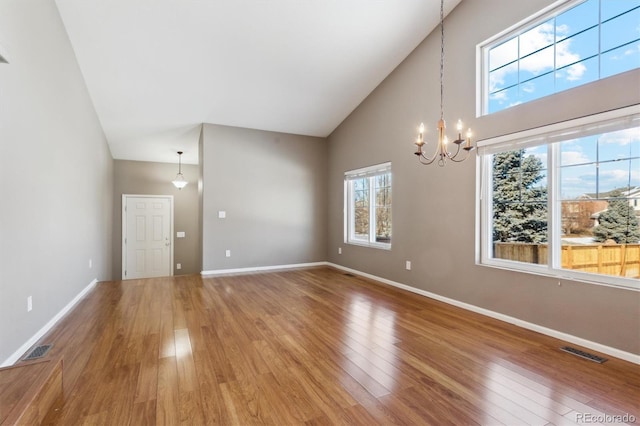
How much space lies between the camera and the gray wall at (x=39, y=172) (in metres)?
2.22

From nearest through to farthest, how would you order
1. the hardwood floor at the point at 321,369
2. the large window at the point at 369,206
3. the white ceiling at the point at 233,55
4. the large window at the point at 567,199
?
the hardwood floor at the point at 321,369 → the large window at the point at 567,199 → the white ceiling at the point at 233,55 → the large window at the point at 369,206

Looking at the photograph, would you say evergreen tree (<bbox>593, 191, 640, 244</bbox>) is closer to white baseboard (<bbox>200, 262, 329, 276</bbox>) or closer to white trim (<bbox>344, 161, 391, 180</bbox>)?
white trim (<bbox>344, 161, 391, 180</bbox>)

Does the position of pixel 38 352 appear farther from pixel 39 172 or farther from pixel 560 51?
pixel 560 51

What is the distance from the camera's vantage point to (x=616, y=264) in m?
2.57

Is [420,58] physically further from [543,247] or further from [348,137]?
[543,247]

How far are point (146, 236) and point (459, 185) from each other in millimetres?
6930

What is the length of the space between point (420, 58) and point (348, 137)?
6.81 ft

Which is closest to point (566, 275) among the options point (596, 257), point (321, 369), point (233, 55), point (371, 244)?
point (596, 257)

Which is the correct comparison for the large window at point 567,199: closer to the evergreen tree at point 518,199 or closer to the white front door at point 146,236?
the evergreen tree at point 518,199

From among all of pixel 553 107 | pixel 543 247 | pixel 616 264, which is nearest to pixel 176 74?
pixel 553 107

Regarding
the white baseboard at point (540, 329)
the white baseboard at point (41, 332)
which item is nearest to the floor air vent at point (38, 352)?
the white baseboard at point (41, 332)

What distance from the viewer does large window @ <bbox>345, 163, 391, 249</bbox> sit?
5211 millimetres

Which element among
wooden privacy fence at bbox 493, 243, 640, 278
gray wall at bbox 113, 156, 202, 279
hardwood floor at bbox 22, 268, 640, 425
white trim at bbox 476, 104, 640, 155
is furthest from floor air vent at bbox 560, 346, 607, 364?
gray wall at bbox 113, 156, 202, 279

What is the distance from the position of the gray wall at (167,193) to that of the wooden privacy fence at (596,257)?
6.34 metres
